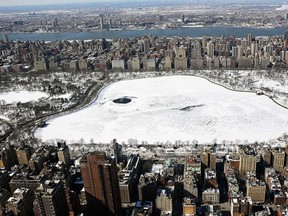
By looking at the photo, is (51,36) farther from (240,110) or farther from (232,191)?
(232,191)

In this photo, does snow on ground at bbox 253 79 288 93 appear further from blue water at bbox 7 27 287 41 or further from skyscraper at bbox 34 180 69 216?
blue water at bbox 7 27 287 41

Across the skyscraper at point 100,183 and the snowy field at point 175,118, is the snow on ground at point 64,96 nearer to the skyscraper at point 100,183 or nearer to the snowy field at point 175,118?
the snowy field at point 175,118

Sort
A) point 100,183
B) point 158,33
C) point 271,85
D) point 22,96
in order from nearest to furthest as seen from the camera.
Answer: point 100,183 → point 271,85 → point 22,96 → point 158,33

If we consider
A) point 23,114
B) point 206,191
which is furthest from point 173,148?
point 23,114

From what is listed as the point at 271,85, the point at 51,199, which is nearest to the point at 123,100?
the point at 271,85

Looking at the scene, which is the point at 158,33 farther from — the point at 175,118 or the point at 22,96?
the point at 175,118
